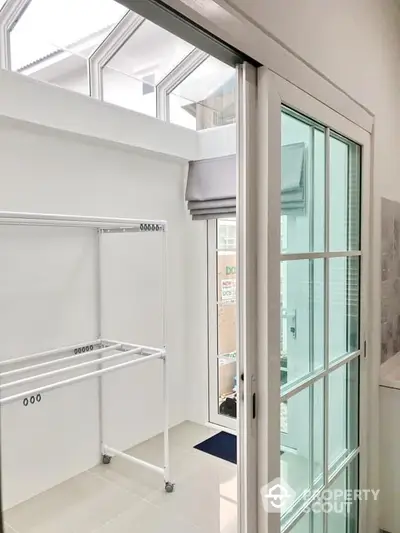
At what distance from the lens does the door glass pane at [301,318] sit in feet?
4.49

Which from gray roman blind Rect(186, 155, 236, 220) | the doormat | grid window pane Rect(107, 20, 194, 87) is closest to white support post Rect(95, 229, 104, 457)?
the doormat

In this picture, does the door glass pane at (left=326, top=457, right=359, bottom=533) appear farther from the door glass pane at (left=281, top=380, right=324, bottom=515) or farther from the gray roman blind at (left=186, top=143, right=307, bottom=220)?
the gray roman blind at (left=186, top=143, right=307, bottom=220)

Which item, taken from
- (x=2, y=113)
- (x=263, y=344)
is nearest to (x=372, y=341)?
(x=263, y=344)

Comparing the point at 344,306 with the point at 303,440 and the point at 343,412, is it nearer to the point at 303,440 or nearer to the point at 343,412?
the point at 343,412

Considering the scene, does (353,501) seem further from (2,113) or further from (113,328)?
(2,113)

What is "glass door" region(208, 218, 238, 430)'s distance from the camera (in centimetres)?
343

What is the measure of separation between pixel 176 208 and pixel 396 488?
2341 millimetres

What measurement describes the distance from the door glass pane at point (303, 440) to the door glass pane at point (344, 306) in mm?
213

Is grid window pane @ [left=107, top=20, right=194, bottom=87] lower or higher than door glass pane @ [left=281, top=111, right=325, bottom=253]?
higher

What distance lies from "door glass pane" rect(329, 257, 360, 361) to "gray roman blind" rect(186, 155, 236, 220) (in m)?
1.42

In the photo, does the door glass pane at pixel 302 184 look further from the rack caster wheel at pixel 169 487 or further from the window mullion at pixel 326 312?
the rack caster wheel at pixel 169 487

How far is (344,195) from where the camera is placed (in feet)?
5.75

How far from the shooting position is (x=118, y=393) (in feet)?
9.86

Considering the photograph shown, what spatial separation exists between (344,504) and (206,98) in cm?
284
